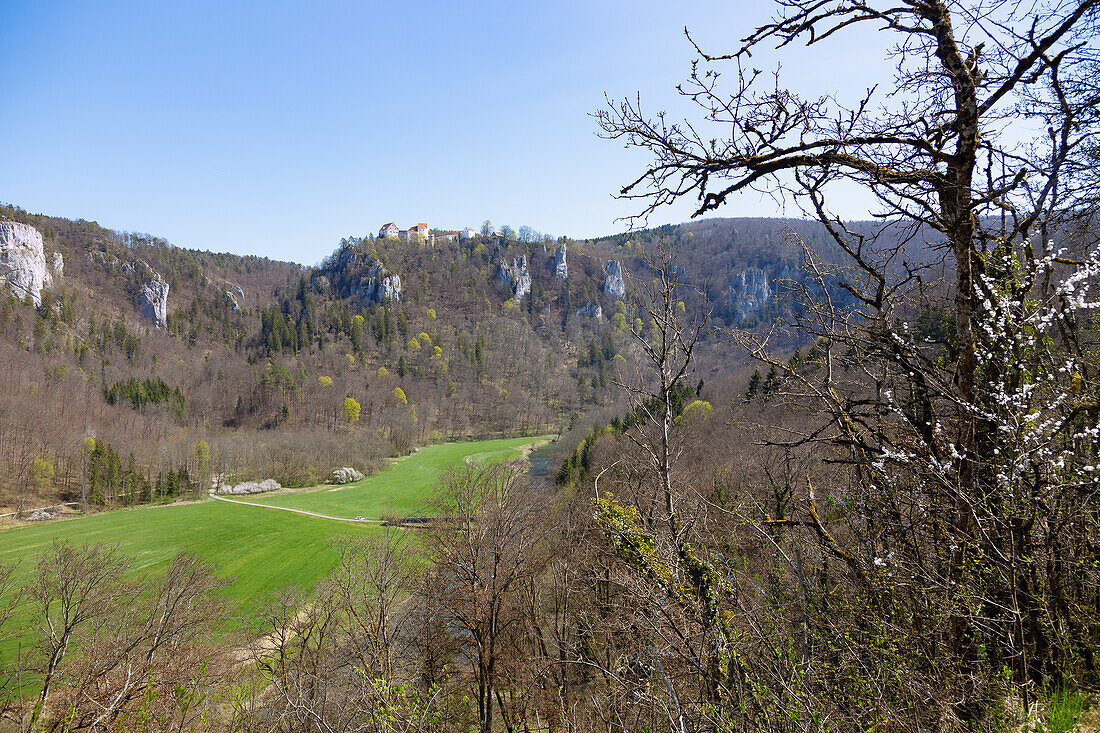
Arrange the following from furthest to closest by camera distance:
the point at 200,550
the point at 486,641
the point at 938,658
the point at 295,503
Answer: the point at 295,503 → the point at 200,550 → the point at 486,641 → the point at 938,658

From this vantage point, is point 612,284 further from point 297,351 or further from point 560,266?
point 297,351

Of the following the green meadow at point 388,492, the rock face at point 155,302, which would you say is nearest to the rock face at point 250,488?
the green meadow at point 388,492

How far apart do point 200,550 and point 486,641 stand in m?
33.8

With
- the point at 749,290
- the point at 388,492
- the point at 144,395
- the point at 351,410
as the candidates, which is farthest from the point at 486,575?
the point at 749,290

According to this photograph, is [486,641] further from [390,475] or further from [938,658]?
[390,475]

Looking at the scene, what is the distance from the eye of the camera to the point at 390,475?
65.6 meters

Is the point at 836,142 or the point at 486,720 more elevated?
the point at 836,142

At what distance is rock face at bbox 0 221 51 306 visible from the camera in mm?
110312

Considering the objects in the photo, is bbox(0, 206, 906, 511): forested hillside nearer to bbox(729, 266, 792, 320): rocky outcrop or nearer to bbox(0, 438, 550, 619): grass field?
bbox(729, 266, 792, 320): rocky outcrop

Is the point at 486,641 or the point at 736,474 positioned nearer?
the point at 486,641

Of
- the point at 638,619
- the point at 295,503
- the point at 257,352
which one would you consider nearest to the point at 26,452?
the point at 295,503

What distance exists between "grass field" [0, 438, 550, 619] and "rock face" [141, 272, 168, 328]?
350 ft

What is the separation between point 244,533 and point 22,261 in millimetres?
121896

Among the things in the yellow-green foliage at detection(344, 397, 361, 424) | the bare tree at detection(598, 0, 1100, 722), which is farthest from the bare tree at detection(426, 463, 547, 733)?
the yellow-green foliage at detection(344, 397, 361, 424)
